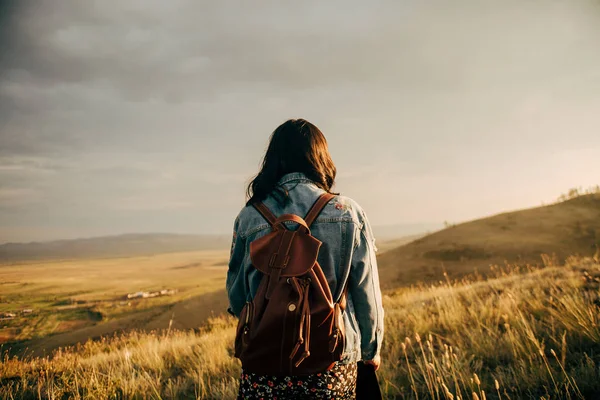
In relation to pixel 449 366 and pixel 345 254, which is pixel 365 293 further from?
pixel 449 366

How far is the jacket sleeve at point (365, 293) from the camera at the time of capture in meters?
2.08

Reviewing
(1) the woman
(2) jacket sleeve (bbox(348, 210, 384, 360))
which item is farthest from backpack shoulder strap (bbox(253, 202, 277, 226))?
(2) jacket sleeve (bbox(348, 210, 384, 360))

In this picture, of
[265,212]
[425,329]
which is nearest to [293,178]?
[265,212]

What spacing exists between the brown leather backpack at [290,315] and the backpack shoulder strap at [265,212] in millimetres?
155

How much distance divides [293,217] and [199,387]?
308 cm

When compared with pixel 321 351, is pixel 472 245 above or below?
below

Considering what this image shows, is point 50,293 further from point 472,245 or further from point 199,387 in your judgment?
point 472,245

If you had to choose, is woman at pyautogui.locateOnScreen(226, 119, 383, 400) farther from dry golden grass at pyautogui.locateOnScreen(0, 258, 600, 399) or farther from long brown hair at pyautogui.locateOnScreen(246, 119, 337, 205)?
dry golden grass at pyautogui.locateOnScreen(0, 258, 600, 399)

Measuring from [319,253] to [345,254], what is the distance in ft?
0.52

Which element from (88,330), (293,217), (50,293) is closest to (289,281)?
(293,217)

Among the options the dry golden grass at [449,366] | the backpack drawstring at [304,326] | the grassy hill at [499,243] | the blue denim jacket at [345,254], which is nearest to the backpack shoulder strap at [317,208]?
the blue denim jacket at [345,254]

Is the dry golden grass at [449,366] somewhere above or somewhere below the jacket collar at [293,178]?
below

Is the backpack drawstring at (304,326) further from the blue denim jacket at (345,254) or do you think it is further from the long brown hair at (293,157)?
the long brown hair at (293,157)

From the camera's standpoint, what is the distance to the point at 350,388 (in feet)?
6.97
